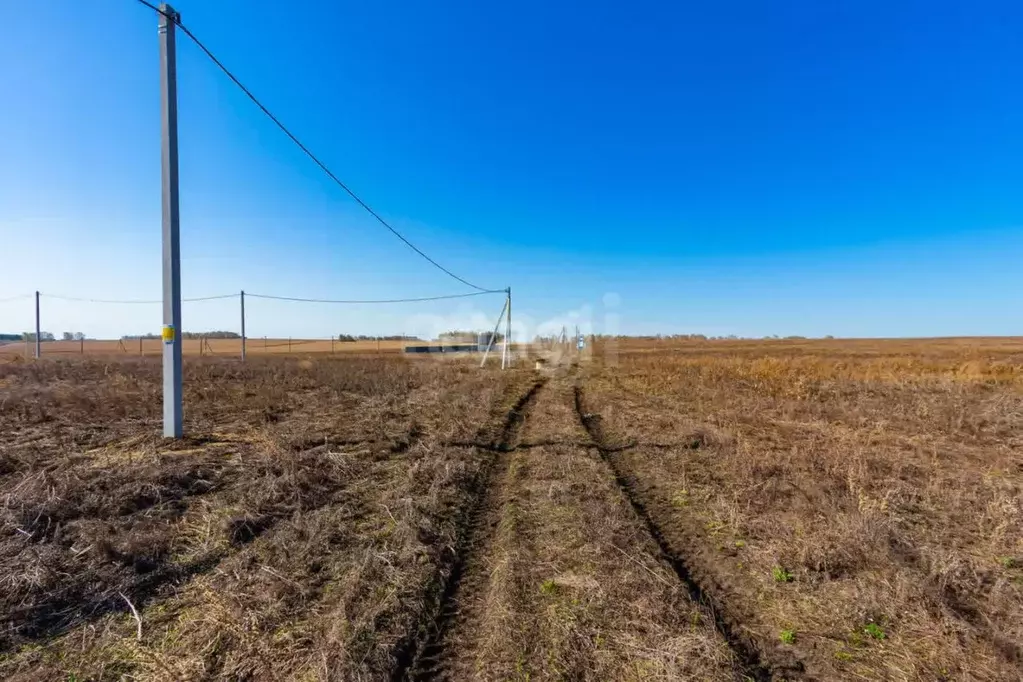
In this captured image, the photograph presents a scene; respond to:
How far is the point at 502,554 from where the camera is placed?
3822 millimetres

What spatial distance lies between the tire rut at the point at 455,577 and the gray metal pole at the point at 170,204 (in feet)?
16.6

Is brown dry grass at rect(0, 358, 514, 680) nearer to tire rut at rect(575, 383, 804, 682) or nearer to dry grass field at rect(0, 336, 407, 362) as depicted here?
tire rut at rect(575, 383, 804, 682)

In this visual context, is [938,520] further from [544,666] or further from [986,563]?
[544,666]

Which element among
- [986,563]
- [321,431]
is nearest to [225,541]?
[321,431]

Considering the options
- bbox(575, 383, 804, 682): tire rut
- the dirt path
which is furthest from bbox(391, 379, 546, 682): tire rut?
bbox(575, 383, 804, 682): tire rut

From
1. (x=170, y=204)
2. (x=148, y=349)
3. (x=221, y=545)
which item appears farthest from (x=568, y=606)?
(x=148, y=349)

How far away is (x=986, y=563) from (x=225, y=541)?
6.51 meters

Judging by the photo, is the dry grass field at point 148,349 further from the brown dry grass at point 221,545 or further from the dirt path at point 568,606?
the dirt path at point 568,606

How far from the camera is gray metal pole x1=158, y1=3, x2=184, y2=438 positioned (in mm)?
6918

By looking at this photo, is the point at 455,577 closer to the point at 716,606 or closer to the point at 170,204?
the point at 716,606

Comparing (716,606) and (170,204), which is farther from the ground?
(170,204)

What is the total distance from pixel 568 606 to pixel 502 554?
36.6 inches

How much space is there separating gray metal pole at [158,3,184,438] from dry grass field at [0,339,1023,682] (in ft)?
4.35

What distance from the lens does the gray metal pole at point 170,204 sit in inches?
272
